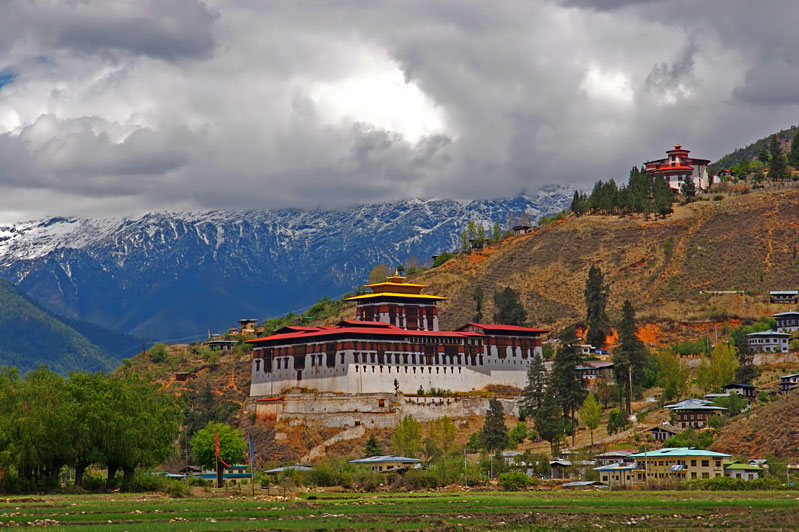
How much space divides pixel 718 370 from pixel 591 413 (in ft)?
67.4

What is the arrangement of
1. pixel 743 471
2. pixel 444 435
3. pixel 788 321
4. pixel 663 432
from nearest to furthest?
pixel 743 471 → pixel 663 432 → pixel 444 435 → pixel 788 321

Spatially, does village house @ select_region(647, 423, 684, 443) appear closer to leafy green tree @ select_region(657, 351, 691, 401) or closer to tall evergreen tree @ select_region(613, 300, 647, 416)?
leafy green tree @ select_region(657, 351, 691, 401)

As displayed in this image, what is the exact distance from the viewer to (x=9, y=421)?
110125 millimetres

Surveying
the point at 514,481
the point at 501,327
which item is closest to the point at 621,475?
the point at 514,481

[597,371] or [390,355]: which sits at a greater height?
[390,355]

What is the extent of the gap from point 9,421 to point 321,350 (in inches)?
2568

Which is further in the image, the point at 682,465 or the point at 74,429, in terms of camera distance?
the point at 682,465

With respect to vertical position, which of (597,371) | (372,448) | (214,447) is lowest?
(372,448)

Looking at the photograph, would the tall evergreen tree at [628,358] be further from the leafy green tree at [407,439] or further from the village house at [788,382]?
the leafy green tree at [407,439]

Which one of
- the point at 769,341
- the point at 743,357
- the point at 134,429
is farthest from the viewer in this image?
the point at 769,341

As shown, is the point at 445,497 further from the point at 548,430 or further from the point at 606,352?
the point at 606,352

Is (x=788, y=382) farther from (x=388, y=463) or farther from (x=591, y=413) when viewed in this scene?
(x=388, y=463)

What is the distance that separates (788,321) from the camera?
18962 centimetres

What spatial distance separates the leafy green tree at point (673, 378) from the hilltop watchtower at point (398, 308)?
122ft
